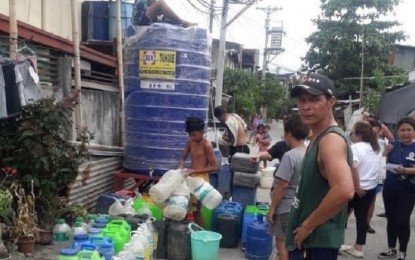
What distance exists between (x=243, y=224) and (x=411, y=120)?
2443 mm

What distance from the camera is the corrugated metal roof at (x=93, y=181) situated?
22.4 feet

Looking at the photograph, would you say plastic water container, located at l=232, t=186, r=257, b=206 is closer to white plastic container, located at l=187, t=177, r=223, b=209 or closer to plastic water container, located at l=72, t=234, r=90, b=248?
white plastic container, located at l=187, t=177, r=223, b=209

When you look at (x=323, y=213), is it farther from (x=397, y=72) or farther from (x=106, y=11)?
(x=397, y=72)

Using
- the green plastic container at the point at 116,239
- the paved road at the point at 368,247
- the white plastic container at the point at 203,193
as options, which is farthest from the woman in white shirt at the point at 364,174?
the green plastic container at the point at 116,239

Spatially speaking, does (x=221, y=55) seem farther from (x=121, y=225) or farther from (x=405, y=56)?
(x=405, y=56)

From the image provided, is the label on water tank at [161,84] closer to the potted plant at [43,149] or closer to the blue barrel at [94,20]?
the potted plant at [43,149]

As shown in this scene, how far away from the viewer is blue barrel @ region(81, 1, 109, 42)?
8.91 metres

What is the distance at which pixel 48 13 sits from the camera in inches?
311

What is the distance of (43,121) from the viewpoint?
17.9ft

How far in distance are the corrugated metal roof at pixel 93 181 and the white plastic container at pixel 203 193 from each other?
1.66 metres

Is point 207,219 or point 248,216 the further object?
point 207,219

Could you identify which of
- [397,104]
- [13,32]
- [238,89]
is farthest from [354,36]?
[13,32]

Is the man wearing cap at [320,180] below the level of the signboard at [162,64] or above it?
below

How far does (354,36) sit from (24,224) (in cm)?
2460
